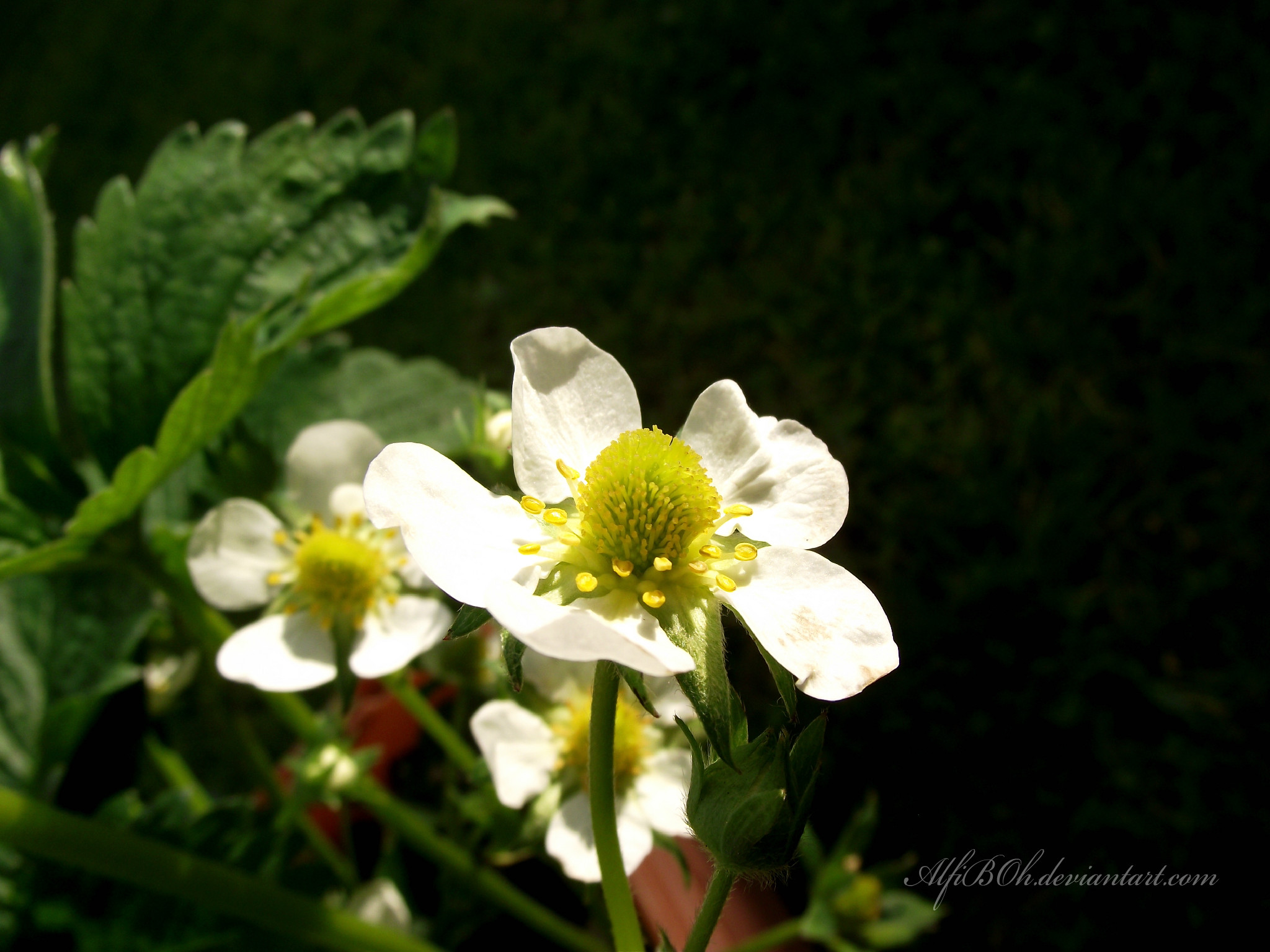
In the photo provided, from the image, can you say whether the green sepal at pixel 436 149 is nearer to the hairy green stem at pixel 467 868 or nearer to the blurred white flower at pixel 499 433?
the blurred white flower at pixel 499 433

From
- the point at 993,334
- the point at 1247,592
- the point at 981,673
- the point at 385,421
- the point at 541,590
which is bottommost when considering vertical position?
the point at 981,673

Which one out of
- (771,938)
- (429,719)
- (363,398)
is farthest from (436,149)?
(771,938)

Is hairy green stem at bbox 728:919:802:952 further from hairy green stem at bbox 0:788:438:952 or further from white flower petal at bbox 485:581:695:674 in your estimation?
white flower petal at bbox 485:581:695:674

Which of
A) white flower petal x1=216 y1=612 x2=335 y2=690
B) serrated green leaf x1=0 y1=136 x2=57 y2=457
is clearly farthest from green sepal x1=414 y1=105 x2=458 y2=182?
white flower petal x1=216 y1=612 x2=335 y2=690

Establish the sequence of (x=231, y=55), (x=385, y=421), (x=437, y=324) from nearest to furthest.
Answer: (x=385, y=421) → (x=437, y=324) → (x=231, y=55)

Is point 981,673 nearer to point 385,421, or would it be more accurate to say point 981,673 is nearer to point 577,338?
point 385,421

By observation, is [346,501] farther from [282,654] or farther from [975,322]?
[975,322]

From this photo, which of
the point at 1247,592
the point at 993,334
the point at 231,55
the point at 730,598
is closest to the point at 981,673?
the point at 1247,592
